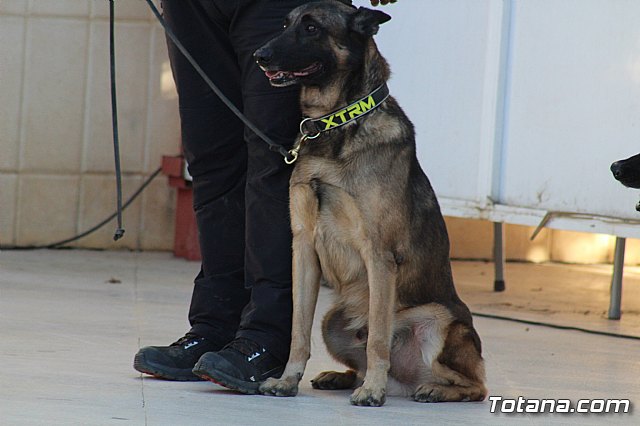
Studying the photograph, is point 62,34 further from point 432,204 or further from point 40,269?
point 432,204

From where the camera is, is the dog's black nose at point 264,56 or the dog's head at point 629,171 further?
the dog's head at point 629,171

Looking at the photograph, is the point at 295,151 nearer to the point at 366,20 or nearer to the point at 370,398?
the point at 366,20

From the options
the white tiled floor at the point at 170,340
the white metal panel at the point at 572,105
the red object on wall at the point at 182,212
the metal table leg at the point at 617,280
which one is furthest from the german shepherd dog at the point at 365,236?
the red object on wall at the point at 182,212

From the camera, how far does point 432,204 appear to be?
3.05 metres

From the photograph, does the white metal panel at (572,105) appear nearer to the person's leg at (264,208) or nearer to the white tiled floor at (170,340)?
the white tiled floor at (170,340)

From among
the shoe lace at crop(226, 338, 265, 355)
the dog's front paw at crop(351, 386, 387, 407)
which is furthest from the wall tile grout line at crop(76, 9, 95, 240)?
the dog's front paw at crop(351, 386, 387, 407)

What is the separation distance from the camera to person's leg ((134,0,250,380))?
312 centimetres

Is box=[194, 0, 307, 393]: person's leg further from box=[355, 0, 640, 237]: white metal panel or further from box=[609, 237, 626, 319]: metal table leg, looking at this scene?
box=[609, 237, 626, 319]: metal table leg

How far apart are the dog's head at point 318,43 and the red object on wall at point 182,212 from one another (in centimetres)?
277

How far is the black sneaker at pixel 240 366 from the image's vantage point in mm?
2877

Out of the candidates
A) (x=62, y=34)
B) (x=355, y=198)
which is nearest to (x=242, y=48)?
(x=355, y=198)

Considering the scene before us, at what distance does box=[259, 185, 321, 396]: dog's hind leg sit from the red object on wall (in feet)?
8.74

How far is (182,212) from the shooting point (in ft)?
18.6

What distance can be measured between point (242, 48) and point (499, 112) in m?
1.85
